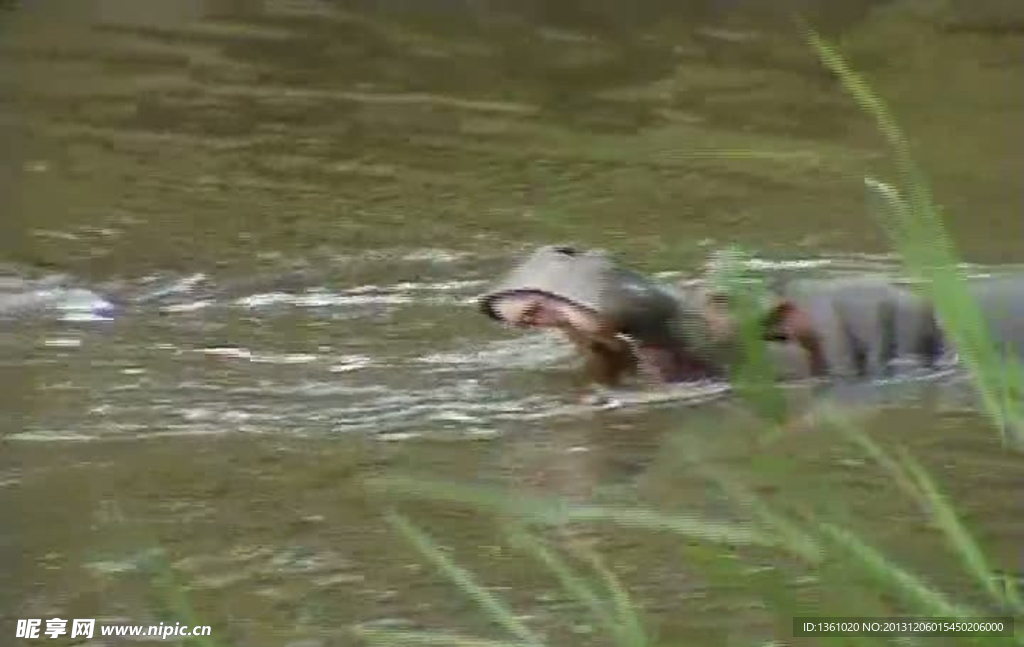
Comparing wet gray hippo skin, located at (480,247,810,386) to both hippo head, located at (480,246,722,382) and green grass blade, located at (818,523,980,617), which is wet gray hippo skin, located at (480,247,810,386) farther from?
green grass blade, located at (818,523,980,617)

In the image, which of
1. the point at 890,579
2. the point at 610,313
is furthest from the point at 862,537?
the point at 610,313

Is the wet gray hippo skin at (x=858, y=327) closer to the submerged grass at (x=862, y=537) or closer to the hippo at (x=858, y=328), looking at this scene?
the hippo at (x=858, y=328)

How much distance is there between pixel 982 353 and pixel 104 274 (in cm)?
165

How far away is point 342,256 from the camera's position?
2.09 meters

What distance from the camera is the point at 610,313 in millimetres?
1676

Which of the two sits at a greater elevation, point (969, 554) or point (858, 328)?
point (969, 554)

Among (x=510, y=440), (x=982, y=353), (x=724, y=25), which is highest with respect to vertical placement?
(x=982, y=353)

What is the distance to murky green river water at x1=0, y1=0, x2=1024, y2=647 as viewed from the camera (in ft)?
4.29

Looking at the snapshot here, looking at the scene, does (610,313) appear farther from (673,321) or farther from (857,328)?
(857,328)

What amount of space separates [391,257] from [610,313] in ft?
1.69

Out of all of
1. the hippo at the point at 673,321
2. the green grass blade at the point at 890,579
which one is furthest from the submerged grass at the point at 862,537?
the hippo at the point at 673,321

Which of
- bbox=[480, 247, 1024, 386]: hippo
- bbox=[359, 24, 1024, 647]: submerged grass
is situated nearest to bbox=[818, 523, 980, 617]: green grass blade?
bbox=[359, 24, 1024, 647]: submerged grass

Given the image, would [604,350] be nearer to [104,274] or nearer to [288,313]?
[288,313]

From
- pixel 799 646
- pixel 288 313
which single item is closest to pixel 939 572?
pixel 799 646
